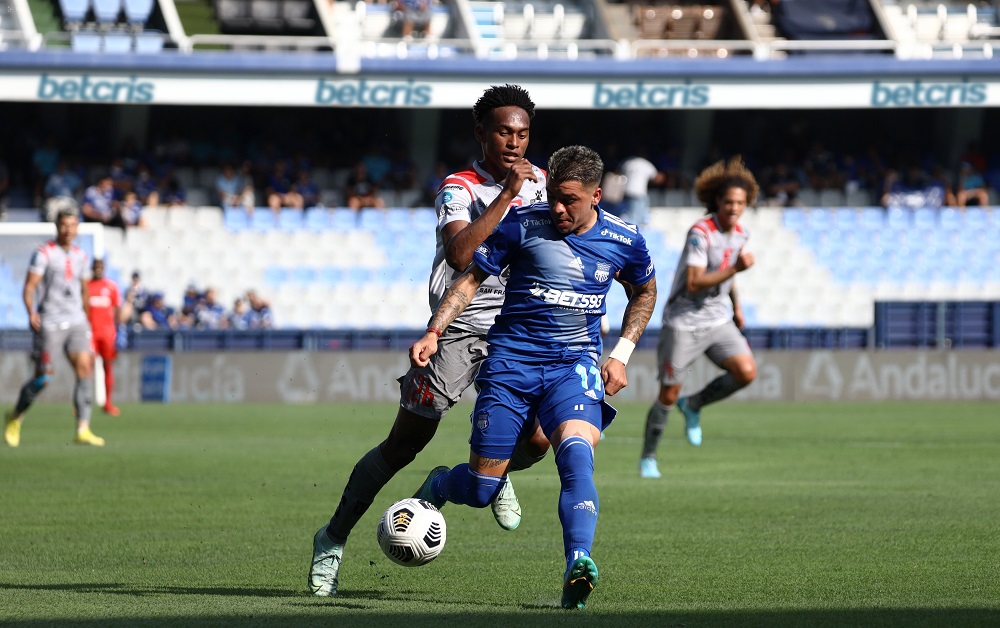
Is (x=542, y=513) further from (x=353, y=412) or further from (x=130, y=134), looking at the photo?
(x=130, y=134)

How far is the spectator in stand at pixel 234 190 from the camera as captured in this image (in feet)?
112

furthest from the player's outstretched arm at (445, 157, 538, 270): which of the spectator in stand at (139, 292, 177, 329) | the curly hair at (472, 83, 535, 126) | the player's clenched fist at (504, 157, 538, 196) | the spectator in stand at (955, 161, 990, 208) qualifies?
the spectator in stand at (955, 161, 990, 208)

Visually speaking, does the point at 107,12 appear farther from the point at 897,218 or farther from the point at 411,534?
the point at 411,534

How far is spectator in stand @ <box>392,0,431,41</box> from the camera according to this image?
121 feet

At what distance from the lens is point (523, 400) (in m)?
6.80

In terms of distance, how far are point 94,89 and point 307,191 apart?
5.12m

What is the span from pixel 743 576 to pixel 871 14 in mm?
33951

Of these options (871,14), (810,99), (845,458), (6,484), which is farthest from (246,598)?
(871,14)

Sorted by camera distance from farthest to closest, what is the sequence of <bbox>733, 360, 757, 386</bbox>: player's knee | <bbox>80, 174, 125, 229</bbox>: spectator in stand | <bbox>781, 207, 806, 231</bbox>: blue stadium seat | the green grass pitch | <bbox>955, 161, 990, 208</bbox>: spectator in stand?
1. <bbox>955, 161, 990, 208</bbox>: spectator in stand
2. <bbox>781, 207, 806, 231</bbox>: blue stadium seat
3. <bbox>80, 174, 125, 229</bbox>: spectator in stand
4. <bbox>733, 360, 757, 386</bbox>: player's knee
5. the green grass pitch

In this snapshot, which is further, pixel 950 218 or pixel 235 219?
pixel 950 218

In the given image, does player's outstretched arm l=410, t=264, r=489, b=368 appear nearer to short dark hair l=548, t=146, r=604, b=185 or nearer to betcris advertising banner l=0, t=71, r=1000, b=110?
short dark hair l=548, t=146, r=604, b=185

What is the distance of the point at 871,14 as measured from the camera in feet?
128

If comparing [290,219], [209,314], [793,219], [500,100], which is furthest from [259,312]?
[500,100]

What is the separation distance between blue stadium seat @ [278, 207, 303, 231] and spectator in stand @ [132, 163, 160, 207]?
2735 millimetres
